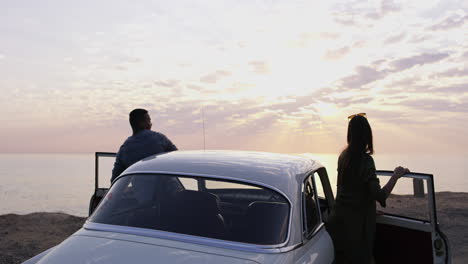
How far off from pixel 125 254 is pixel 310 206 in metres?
1.96

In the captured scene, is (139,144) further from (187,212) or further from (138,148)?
(187,212)

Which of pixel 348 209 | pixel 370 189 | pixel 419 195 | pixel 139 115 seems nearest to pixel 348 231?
pixel 348 209

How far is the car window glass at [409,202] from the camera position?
165 inches

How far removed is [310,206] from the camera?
12.4 ft

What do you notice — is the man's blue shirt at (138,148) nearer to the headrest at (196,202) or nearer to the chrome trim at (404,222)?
the headrest at (196,202)

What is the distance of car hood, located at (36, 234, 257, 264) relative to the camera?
234 centimetres

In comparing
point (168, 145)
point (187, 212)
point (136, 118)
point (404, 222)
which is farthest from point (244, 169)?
point (136, 118)

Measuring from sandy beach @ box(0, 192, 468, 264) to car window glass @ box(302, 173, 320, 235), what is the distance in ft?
17.8

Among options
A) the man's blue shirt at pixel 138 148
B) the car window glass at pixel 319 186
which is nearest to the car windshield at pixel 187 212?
the car window glass at pixel 319 186

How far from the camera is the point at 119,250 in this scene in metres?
2.46

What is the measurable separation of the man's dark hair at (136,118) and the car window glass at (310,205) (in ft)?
8.47

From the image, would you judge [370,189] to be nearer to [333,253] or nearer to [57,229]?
[333,253]

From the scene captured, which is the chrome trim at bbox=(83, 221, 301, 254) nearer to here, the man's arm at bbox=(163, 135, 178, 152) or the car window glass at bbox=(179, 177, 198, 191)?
the car window glass at bbox=(179, 177, 198, 191)

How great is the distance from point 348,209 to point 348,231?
0.78 feet
